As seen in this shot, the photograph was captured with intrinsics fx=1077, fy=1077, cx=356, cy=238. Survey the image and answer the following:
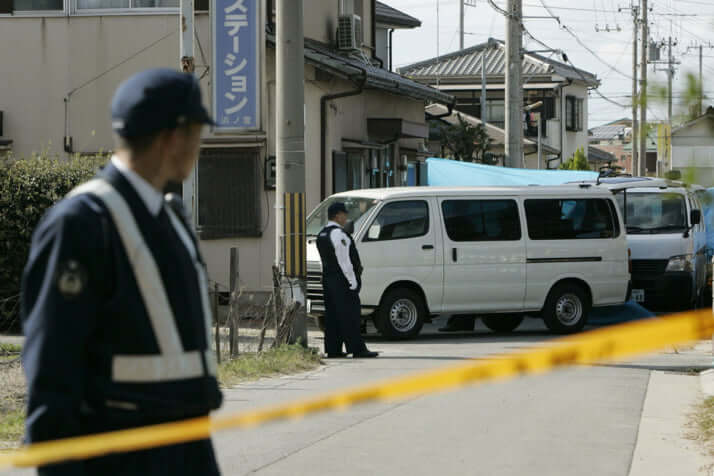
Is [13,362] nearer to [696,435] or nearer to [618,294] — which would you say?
[696,435]

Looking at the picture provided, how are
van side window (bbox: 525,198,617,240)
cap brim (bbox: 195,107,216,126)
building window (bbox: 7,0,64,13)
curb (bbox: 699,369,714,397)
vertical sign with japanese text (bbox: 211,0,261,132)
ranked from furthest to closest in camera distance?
1. building window (bbox: 7,0,64,13)
2. vertical sign with japanese text (bbox: 211,0,261,132)
3. van side window (bbox: 525,198,617,240)
4. curb (bbox: 699,369,714,397)
5. cap brim (bbox: 195,107,216,126)

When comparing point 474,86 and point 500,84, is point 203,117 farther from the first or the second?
point 474,86

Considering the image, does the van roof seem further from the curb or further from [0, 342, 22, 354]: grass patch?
[0, 342, 22, 354]: grass patch

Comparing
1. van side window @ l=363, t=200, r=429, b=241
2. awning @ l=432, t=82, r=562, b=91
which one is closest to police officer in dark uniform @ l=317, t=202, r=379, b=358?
van side window @ l=363, t=200, r=429, b=241

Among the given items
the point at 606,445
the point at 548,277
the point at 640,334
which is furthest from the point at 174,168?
the point at 548,277

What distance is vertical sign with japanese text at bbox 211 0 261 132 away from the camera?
1664 cm

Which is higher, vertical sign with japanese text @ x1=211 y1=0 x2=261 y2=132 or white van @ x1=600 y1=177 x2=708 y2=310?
vertical sign with japanese text @ x1=211 y1=0 x2=261 y2=132

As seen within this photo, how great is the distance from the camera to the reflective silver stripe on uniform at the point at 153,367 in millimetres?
2924

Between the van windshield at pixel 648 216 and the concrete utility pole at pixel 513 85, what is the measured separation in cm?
546

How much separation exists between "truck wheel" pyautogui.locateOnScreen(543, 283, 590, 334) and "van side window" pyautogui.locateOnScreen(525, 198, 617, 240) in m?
0.80

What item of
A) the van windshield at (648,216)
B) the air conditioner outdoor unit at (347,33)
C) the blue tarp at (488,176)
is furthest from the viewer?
the air conditioner outdoor unit at (347,33)

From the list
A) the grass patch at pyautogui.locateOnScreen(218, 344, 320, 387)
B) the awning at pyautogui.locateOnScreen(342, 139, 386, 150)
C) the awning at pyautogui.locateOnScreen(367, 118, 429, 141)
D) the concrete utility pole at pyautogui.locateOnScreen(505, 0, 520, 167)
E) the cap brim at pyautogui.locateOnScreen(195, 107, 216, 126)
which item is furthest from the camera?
the concrete utility pole at pyautogui.locateOnScreen(505, 0, 520, 167)

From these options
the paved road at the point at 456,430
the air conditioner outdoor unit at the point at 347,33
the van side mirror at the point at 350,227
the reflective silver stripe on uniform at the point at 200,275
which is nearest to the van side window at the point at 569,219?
the van side mirror at the point at 350,227

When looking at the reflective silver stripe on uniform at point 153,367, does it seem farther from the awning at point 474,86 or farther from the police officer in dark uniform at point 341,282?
the awning at point 474,86
